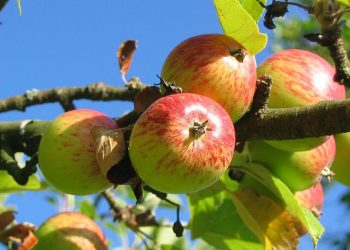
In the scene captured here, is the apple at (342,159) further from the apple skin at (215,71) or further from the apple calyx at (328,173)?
the apple skin at (215,71)

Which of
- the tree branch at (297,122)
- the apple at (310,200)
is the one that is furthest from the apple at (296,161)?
the tree branch at (297,122)

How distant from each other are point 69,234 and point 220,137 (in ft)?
2.33

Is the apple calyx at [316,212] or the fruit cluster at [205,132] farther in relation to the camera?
the apple calyx at [316,212]

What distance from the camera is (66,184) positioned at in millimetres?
1267

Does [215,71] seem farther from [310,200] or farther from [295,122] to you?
[310,200]

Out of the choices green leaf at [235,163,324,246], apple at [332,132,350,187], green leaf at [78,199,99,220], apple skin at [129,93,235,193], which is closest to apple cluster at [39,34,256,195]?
apple skin at [129,93,235,193]

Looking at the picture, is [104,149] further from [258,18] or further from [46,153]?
[258,18]

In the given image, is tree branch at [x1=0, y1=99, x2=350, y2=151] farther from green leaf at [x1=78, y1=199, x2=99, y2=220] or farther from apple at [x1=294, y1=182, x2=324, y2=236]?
green leaf at [x1=78, y1=199, x2=99, y2=220]

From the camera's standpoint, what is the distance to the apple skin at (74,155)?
1231 millimetres

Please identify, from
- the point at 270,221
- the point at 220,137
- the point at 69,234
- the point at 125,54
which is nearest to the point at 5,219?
the point at 69,234

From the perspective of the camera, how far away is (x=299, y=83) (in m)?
1.32

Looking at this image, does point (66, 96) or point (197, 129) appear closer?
point (197, 129)

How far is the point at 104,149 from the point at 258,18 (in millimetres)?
478

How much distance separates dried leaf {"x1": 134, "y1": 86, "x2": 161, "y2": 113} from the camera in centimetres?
120
